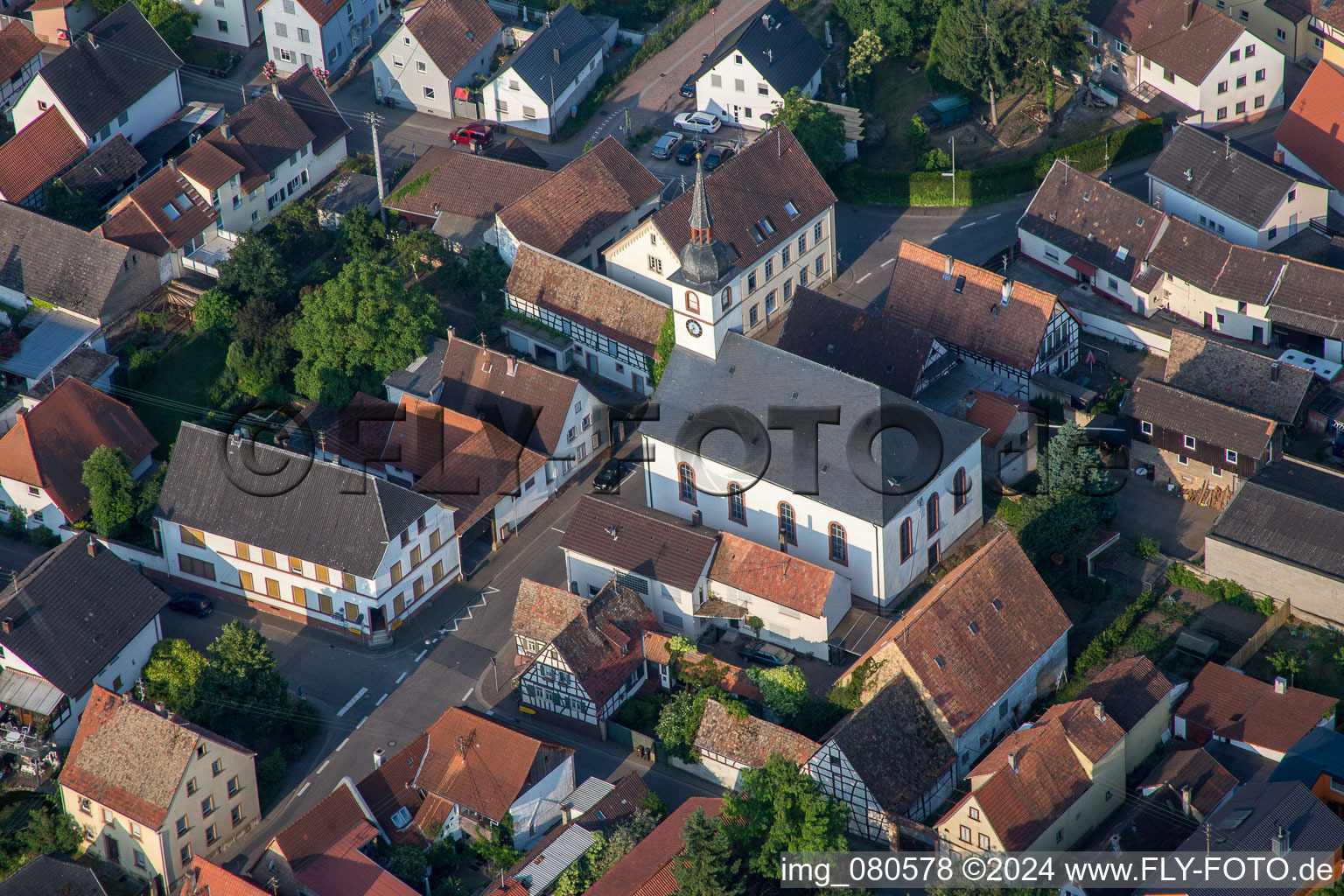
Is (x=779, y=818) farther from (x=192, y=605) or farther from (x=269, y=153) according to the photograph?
(x=269, y=153)

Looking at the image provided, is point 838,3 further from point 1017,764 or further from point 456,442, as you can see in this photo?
point 1017,764

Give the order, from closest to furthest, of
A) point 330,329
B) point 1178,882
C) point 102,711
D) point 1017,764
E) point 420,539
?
point 1178,882
point 1017,764
point 102,711
point 420,539
point 330,329

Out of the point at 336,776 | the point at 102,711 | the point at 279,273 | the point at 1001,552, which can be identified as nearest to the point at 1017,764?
the point at 1001,552

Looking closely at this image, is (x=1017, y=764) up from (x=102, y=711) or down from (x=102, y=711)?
up

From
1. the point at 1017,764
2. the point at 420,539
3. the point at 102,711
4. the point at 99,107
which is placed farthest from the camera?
the point at 99,107

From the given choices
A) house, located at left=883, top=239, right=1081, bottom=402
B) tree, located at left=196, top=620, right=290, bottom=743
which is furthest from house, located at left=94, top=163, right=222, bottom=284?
house, located at left=883, top=239, right=1081, bottom=402

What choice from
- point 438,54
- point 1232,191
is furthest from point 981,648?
point 438,54
